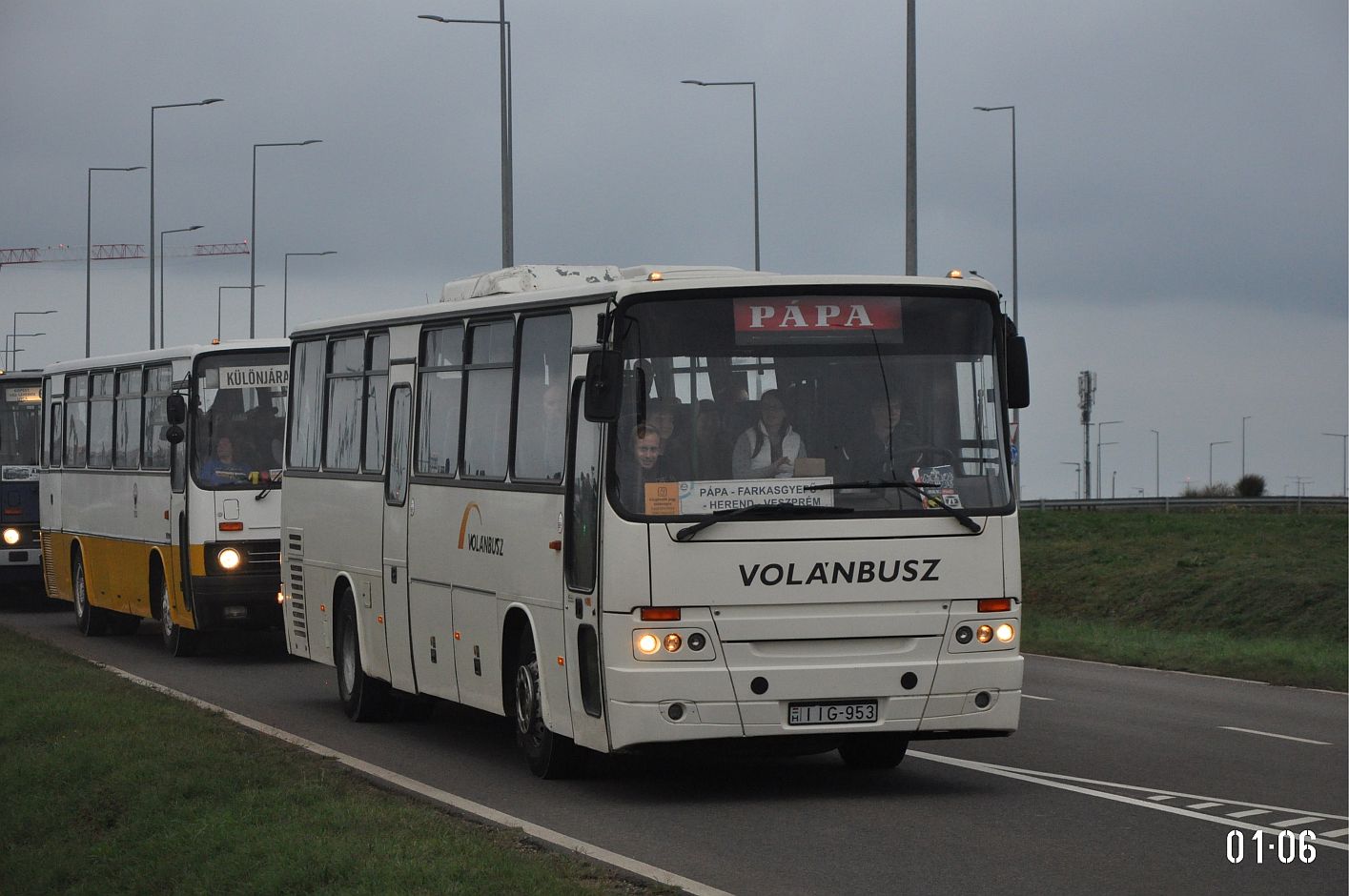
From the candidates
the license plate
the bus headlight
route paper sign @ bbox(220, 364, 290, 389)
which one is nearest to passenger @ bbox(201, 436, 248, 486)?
route paper sign @ bbox(220, 364, 290, 389)

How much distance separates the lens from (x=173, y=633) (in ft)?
77.9

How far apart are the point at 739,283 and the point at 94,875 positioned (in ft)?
15.7

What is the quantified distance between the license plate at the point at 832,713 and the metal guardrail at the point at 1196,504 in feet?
143

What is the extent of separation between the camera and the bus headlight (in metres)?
22.3

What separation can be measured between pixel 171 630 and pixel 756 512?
13.4 meters

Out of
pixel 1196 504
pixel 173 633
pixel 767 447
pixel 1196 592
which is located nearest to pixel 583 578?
pixel 767 447

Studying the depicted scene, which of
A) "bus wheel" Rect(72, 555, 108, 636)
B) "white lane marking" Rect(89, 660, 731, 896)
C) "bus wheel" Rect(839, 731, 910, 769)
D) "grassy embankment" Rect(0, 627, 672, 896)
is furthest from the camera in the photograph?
"bus wheel" Rect(72, 555, 108, 636)

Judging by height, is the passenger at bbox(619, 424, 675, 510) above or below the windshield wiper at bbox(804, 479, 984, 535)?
above

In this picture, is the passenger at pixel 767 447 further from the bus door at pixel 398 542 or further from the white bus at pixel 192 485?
the white bus at pixel 192 485

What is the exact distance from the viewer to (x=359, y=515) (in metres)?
16.8

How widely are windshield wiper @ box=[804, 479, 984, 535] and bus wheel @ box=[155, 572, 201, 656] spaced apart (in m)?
12.9
